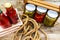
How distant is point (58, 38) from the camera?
95cm

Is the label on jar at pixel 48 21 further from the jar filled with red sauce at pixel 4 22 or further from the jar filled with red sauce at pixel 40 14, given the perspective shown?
the jar filled with red sauce at pixel 4 22

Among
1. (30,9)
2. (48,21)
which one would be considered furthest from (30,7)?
(48,21)

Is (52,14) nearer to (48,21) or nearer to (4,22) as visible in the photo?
(48,21)

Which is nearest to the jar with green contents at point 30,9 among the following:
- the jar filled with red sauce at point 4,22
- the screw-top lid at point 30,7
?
the screw-top lid at point 30,7

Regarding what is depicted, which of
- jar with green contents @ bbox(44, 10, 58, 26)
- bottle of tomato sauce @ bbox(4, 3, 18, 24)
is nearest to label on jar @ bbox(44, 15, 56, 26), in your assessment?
jar with green contents @ bbox(44, 10, 58, 26)

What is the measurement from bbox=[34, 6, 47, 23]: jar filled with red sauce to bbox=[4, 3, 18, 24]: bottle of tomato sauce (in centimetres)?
12

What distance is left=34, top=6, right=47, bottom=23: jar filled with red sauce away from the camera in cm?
93

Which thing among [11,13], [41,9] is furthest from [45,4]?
[11,13]

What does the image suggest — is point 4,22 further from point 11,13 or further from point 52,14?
point 52,14

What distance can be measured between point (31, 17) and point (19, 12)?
0.08 metres

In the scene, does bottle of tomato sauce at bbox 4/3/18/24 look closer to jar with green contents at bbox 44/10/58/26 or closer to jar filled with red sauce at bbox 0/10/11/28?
jar filled with red sauce at bbox 0/10/11/28

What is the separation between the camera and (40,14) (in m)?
0.95

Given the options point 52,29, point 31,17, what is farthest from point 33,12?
point 52,29

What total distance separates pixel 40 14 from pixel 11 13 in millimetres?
168
